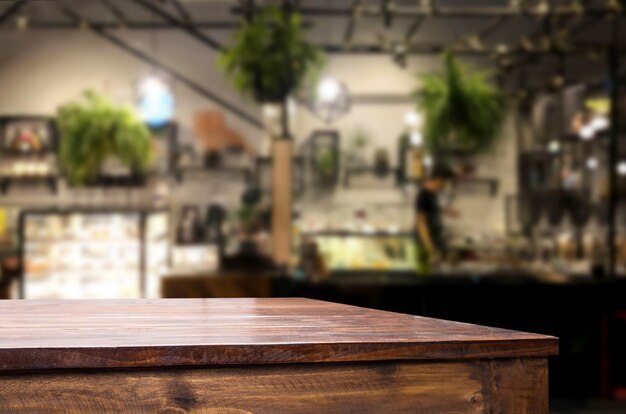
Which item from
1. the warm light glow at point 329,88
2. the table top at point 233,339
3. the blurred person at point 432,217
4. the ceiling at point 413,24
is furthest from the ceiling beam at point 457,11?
the table top at point 233,339

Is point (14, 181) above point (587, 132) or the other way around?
the other way around

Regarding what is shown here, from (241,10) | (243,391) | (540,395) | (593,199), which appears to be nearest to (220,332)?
(243,391)

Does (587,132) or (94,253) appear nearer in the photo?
(94,253)

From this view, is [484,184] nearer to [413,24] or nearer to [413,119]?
[413,119]

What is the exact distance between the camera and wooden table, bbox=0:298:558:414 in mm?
1127

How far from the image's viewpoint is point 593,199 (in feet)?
16.9

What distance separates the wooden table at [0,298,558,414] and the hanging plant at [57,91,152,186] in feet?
10.9

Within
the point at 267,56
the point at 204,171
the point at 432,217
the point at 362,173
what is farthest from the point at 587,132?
the point at 204,171

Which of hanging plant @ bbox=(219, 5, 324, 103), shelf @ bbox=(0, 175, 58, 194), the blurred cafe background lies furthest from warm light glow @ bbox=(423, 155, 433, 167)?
shelf @ bbox=(0, 175, 58, 194)

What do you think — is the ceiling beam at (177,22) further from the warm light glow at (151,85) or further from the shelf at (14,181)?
the shelf at (14,181)

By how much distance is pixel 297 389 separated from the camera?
1183mm

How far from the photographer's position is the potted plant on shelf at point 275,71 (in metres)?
4.62

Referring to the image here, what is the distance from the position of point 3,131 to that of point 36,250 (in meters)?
0.70

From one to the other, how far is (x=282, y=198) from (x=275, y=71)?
73 centimetres
